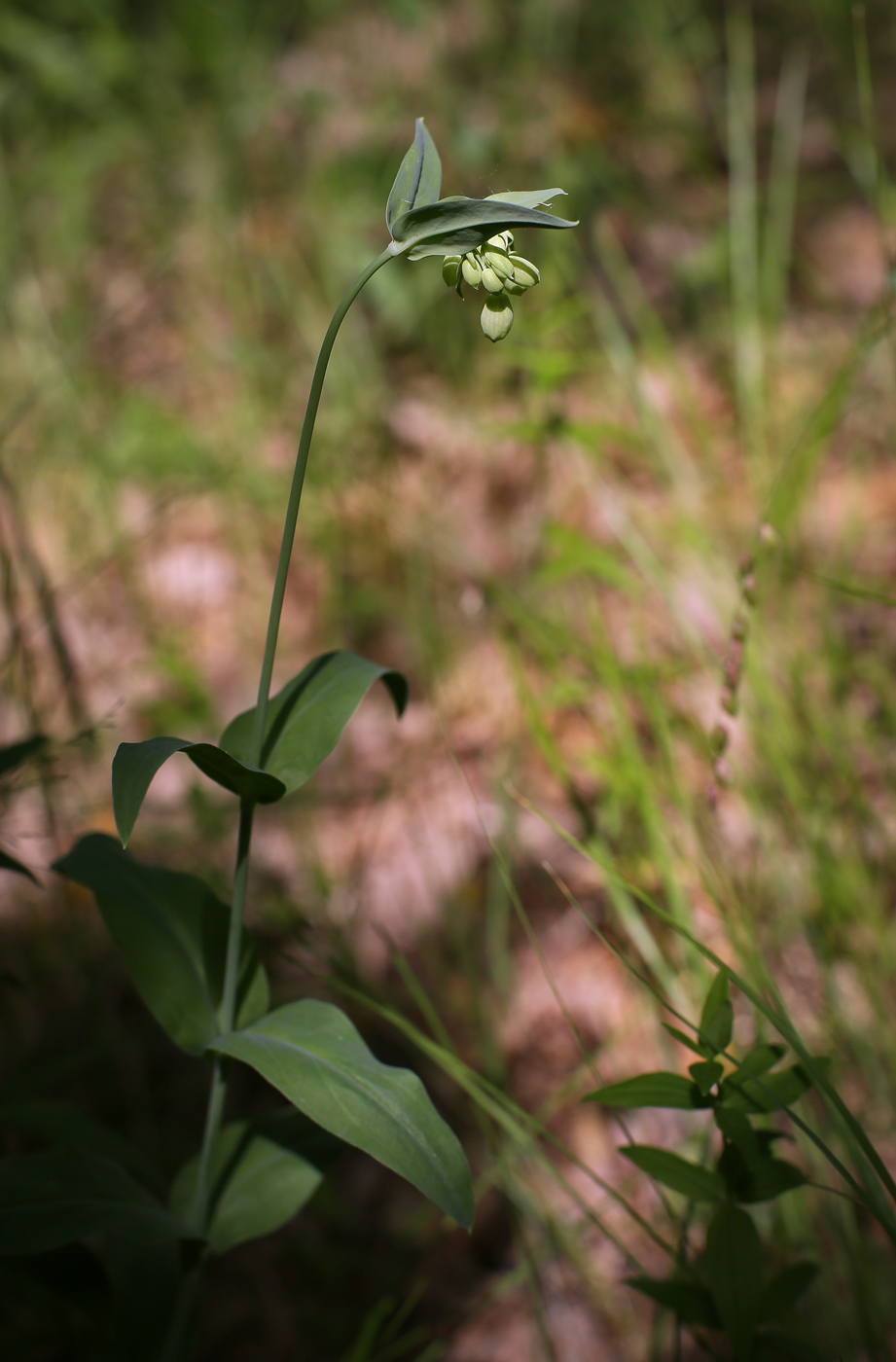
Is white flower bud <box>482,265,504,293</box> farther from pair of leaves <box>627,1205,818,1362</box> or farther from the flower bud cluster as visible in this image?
pair of leaves <box>627,1205,818,1362</box>

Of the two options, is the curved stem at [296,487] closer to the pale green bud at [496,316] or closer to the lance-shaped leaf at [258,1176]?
the pale green bud at [496,316]

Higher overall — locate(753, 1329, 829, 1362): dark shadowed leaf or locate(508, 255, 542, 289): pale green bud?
locate(508, 255, 542, 289): pale green bud

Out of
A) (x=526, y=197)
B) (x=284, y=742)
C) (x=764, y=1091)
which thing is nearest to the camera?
(x=526, y=197)

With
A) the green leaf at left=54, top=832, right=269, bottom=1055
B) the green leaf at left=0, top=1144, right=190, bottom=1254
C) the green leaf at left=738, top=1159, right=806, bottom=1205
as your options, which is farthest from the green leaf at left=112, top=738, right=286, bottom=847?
the green leaf at left=738, top=1159, right=806, bottom=1205

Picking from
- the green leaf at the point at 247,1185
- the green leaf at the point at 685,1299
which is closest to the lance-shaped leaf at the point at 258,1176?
the green leaf at the point at 247,1185

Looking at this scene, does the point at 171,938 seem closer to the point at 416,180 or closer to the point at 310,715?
the point at 310,715

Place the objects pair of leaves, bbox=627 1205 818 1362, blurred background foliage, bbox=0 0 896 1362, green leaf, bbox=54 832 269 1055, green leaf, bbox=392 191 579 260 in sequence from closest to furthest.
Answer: green leaf, bbox=392 191 579 260
pair of leaves, bbox=627 1205 818 1362
green leaf, bbox=54 832 269 1055
blurred background foliage, bbox=0 0 896 1362

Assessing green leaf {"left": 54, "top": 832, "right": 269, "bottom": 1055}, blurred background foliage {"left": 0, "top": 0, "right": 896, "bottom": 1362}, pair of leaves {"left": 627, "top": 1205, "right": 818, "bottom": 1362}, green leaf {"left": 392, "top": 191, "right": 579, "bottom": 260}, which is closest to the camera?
green leaf {"left": 392, "top": 191, "right": 579, "bottom": 260}

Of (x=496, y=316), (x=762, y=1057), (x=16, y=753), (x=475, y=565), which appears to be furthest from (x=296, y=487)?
(x=475, y=565)
